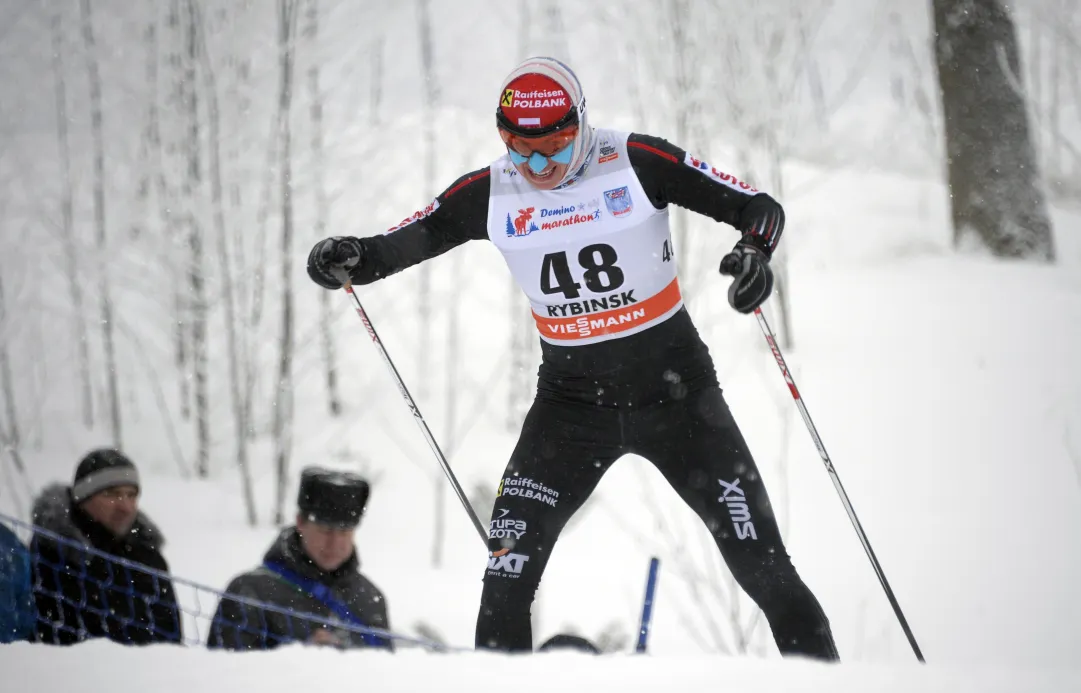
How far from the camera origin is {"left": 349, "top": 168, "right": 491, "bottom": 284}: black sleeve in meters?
3.15

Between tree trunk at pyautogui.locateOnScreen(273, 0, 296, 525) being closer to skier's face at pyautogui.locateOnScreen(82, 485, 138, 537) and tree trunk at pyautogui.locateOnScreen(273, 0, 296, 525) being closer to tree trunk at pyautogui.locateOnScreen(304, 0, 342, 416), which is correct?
tree trunk at pyautogui.locateOnScreen(304, 0, 342, 416)

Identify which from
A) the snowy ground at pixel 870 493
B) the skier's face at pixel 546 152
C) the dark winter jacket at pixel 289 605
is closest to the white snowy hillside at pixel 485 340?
the snowy ground at pixel 870 493

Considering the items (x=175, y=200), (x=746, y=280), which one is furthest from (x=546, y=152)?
(x=175, y=200)

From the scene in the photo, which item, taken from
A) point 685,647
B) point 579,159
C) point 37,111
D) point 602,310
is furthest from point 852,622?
point 37,111

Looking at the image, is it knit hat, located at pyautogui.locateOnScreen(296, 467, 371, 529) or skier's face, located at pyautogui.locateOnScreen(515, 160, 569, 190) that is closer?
skier's face, located at pyautogui.locateOnScreen(515, 160, 569, 190)

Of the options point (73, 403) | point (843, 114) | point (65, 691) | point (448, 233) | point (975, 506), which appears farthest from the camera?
point (843, 114)

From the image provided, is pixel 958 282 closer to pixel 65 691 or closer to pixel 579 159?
pixel 579 159

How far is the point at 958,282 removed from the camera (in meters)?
7.71

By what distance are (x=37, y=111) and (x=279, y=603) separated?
302 inches

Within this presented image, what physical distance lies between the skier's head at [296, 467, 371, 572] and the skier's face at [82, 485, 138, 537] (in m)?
0.79

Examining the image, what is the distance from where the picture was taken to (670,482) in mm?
2871

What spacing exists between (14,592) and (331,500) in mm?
1151

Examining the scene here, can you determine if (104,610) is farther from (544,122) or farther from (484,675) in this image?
(544,122)

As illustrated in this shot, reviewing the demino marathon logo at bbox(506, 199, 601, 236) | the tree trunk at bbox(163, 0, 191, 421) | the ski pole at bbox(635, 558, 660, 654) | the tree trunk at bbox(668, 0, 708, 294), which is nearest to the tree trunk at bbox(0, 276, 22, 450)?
the tree trunk at bbox(163, 0, 191, 421)
